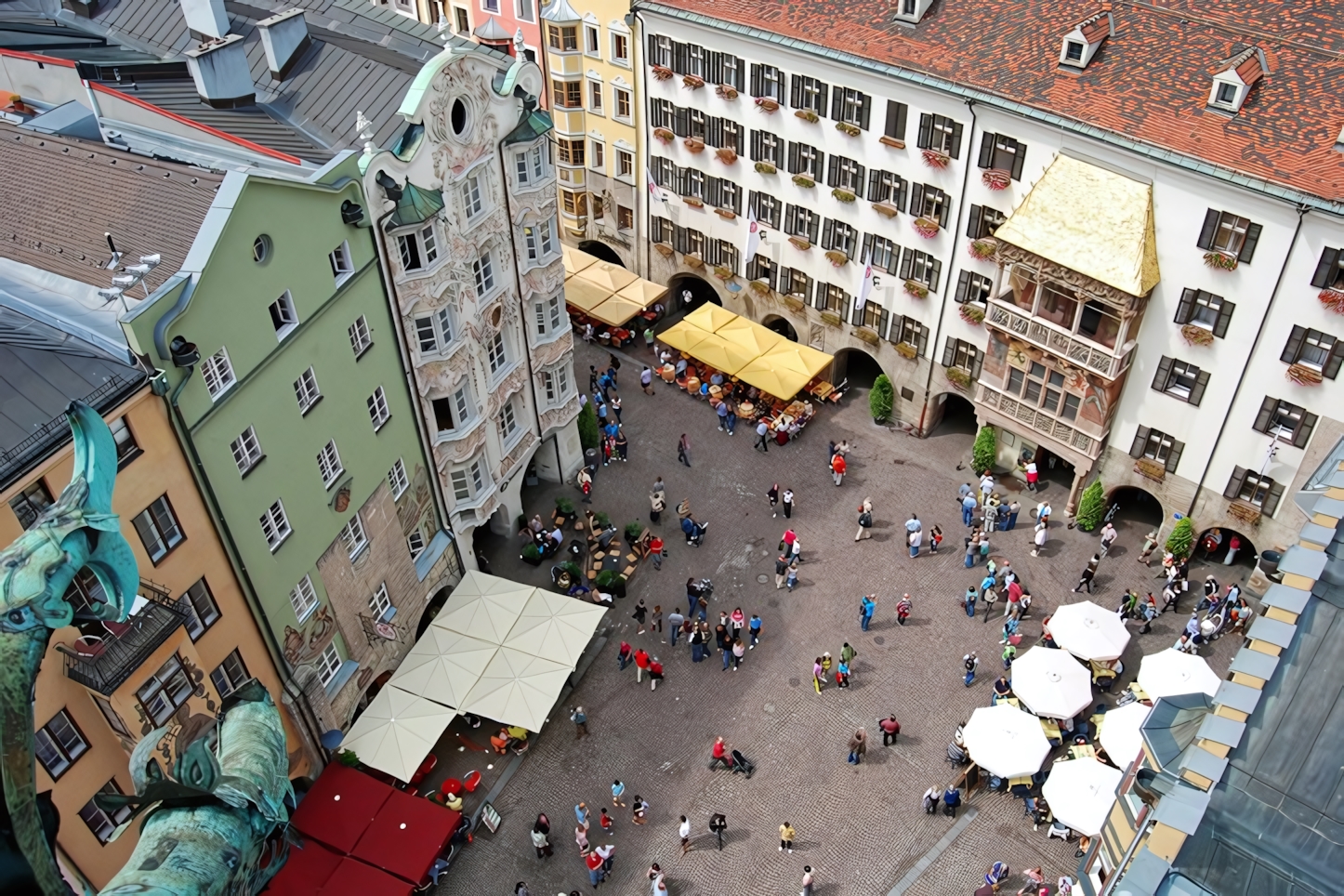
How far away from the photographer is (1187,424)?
42.9 metres

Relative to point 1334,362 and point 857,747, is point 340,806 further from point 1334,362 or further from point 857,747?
point 1334,362

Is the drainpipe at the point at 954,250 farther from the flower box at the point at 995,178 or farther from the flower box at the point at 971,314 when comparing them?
the flower box at the point at 971,314

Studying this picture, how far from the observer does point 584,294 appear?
5834 cm

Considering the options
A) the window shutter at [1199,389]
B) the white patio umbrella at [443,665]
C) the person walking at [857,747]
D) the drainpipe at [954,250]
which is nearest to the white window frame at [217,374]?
the white patio umbrella at [443,665]

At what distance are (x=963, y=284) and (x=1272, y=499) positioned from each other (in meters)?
14.5

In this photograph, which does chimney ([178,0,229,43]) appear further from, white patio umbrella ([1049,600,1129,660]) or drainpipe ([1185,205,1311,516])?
drainpipe ([1185,205,1311,516])

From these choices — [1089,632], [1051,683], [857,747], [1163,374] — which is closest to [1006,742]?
[1051,683]

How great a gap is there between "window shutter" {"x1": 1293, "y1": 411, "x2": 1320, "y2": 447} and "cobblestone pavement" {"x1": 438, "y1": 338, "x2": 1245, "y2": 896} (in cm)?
753

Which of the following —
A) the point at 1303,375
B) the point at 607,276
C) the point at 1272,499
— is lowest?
the point at 607,276

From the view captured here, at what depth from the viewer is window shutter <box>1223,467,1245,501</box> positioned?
42250 millimetres

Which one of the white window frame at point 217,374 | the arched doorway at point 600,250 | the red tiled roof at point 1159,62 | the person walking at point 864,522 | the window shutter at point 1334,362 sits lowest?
the person walking at point 864,522

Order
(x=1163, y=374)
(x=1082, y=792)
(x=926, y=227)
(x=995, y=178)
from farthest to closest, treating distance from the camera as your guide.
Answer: (x=926, y=227) → (x=995, y=178) → (x=1163, y=374) → (x=1082, y=792)

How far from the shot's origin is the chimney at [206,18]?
38.7m

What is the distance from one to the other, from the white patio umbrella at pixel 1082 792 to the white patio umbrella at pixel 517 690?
16.5m
